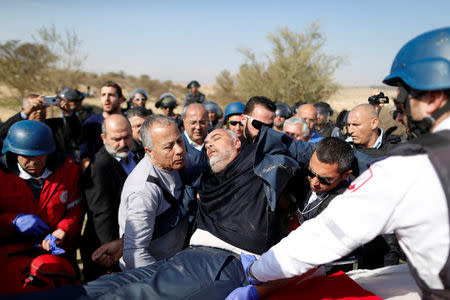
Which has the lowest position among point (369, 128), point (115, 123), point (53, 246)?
point (53, 246)

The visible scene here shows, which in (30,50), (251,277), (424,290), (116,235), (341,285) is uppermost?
(30,50)

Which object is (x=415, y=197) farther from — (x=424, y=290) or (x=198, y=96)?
(x=198, y=96)

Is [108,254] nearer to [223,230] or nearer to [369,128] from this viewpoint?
[223,230]

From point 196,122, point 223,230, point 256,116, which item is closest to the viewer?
point 223,230

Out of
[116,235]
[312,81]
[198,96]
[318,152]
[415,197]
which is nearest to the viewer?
[415,197]

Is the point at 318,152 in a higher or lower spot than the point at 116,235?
higher

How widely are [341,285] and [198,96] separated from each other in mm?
10315

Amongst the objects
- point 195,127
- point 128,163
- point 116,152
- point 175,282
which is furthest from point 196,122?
point 175,282

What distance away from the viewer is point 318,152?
2635mm

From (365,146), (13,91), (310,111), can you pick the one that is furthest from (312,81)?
(13,91)

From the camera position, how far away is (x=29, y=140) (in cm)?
273

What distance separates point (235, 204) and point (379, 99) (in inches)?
103

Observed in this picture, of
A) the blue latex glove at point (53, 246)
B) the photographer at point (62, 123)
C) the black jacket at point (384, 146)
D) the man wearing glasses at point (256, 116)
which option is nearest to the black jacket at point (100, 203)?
the blue latex glove at point (53, 246)

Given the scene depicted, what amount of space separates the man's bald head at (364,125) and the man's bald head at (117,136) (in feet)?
9.43
